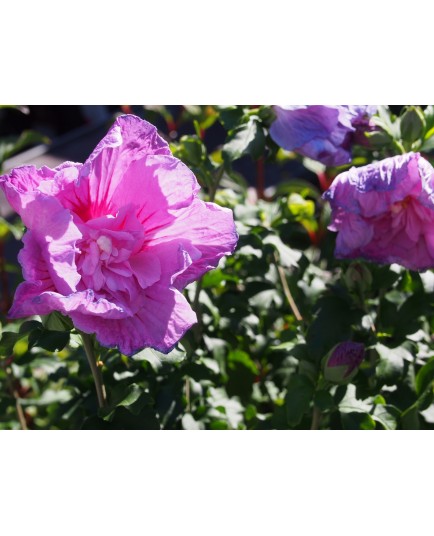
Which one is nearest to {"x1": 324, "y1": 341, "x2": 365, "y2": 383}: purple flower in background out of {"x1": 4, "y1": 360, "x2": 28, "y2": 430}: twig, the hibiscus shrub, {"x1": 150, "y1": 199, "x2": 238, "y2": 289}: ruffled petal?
the hibiscus shrub

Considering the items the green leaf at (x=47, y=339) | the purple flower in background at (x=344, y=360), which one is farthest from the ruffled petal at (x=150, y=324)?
the purple flower in background at (x=344, y=360)

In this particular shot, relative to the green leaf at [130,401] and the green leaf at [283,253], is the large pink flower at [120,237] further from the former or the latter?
the green leaf at [283,253]

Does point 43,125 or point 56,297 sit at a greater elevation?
point 56,297

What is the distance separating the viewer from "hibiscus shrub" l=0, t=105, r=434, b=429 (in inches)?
24.6

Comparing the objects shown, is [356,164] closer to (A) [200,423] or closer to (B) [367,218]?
(B) [367,218]

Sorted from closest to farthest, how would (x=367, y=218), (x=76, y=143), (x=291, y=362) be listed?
1. (x=367, y=218)
2. (x=291, y=362)
3. (x=76, y=143)

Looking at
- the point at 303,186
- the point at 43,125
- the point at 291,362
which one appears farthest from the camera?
the point at 43,125

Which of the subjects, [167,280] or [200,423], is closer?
[167,280]

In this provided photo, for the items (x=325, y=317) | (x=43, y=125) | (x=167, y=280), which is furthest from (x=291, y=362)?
(x=43, y=125)

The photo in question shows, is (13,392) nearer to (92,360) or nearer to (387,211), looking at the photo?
(92,360)

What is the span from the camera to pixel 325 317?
907mm

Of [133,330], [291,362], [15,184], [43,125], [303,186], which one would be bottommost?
[43,125]

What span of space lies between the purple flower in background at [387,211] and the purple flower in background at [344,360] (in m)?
0.10

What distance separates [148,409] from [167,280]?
0.79 ft
